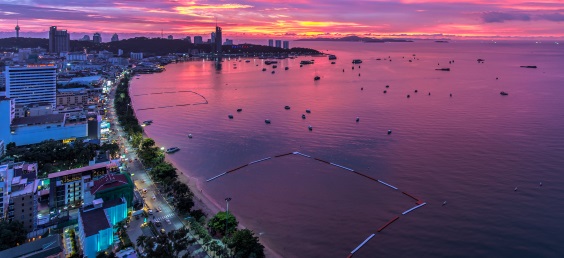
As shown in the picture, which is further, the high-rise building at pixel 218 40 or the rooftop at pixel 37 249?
the high-rise building at pixel 218 40

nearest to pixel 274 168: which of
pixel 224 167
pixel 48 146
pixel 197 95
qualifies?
pixel 224 167

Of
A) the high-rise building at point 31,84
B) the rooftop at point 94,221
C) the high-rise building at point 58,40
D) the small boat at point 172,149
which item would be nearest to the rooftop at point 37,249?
the rooftop at point 94,221

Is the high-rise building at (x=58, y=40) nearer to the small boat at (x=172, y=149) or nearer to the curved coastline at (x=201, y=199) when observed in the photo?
the small boat at (x=172, y=149)

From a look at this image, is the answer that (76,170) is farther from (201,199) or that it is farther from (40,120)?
(40,120)

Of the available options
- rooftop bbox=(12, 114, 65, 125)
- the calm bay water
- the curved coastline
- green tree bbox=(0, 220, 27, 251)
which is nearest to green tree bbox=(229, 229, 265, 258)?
the curved coastline

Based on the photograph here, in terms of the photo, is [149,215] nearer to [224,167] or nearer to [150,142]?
[224,167]
